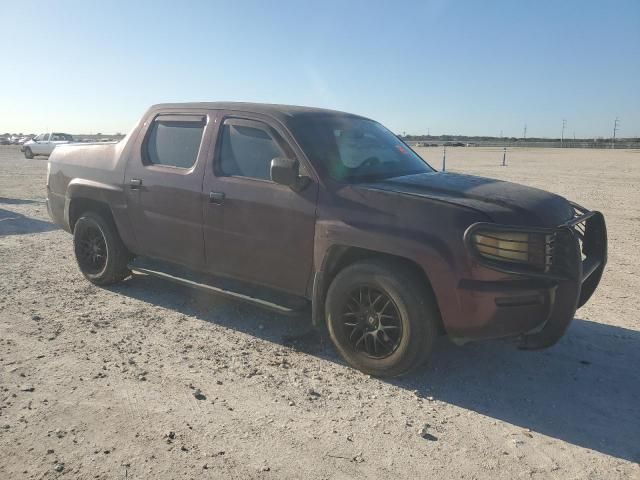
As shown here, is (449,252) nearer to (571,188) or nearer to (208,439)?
(208,439)

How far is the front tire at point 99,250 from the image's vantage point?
5.56m

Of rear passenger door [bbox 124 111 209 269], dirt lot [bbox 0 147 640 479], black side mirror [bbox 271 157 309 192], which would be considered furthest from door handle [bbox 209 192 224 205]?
dirt lot [bbox 0 147 640 479]

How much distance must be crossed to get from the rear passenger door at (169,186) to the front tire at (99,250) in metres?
0.42

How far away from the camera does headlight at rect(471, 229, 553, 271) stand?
3342mm

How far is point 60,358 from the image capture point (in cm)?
405

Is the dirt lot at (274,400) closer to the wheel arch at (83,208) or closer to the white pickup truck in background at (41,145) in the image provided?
the wheel arch at (83,208)

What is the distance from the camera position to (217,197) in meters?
4.48

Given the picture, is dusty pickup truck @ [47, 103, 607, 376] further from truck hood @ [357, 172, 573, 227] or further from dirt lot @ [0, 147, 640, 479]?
dirt lot @ [0, 147, 640, 479]

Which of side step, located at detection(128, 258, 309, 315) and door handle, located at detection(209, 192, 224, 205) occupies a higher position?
door handle, located at detection(209, 192, 224, 205)

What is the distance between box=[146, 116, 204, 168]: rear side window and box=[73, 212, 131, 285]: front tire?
98 centimetres

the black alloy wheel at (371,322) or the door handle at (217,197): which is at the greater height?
the door handle at (217,197)

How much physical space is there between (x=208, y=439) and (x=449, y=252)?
1836mm

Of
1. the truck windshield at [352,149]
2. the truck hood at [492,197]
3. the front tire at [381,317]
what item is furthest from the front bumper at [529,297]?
the truck windshield at [352,149]

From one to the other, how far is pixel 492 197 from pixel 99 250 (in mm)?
4160
